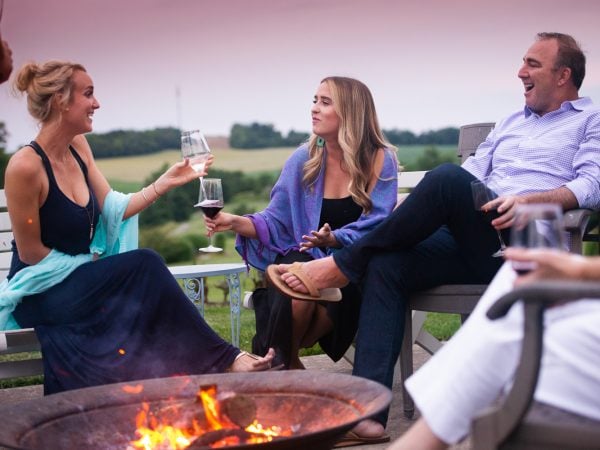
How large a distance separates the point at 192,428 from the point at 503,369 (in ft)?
3.28

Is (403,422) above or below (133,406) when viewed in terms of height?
below

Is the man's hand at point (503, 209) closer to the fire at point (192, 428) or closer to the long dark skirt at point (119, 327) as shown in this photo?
the long dark skirt at point (119, 327)

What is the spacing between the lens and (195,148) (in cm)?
389

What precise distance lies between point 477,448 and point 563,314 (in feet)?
1.08

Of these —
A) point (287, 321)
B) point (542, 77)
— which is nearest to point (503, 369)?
point (287, 321)

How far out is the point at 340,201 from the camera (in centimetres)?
439

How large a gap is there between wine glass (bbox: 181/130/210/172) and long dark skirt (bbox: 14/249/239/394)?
1.40 ft

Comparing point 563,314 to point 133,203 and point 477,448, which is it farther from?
point 133,203

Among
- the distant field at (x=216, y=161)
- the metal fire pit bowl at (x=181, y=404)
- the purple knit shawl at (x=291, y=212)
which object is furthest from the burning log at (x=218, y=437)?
the distant field at (x=216, y=161)

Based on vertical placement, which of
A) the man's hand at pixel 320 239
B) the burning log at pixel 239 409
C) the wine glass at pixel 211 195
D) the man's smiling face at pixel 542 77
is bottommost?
the burning log at pixel 239 409

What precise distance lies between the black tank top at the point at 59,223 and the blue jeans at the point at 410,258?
1102 mm

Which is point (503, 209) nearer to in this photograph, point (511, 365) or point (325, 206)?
point (325, 206)

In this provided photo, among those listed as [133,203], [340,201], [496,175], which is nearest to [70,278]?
[133,203]

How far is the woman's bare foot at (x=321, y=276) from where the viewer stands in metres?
3.78
